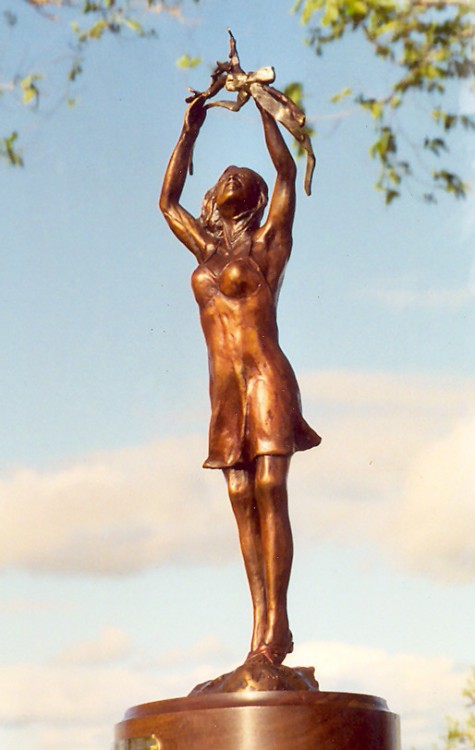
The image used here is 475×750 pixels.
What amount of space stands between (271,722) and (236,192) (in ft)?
7.16

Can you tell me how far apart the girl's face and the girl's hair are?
0.06ft

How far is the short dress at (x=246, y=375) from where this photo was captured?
5.59 m

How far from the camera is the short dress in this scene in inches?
220

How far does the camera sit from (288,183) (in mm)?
5844

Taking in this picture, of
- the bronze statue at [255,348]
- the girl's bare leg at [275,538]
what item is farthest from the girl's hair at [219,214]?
the girl's bare leg at [275,538]

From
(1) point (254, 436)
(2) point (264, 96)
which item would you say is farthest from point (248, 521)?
(2) point (264, 96)

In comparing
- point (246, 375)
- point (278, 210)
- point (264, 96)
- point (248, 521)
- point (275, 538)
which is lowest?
point (275, 538)

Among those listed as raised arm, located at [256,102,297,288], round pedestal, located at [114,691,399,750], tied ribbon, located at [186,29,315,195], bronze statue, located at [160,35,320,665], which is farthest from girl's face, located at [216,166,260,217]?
round pedestal, located at [114,691,399,750]

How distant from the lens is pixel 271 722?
16.6 ft

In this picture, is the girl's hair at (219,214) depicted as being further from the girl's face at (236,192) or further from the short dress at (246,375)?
the short dress at (246,375)

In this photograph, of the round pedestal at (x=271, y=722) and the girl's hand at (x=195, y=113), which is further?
the girl's hand at (x=195, y=113)

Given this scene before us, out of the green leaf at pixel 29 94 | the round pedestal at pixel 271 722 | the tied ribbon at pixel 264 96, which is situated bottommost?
the round pedestal at pixel 271 722

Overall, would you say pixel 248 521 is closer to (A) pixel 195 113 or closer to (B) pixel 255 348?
(B) pixel 255 348

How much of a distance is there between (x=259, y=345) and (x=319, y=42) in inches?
117
